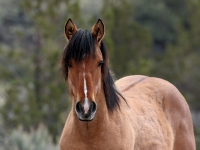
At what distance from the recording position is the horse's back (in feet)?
24.4

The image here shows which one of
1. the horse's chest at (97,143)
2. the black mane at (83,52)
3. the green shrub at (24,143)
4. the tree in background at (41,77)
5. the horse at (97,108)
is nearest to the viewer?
the horse at (97,108)

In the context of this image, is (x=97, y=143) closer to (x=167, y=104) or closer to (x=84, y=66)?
(x=84, y=66)

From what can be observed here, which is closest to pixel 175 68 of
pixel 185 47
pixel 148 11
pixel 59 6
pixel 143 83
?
pixel 185 47

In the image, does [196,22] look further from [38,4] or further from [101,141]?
[101,141]

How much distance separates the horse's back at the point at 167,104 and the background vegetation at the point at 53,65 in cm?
114

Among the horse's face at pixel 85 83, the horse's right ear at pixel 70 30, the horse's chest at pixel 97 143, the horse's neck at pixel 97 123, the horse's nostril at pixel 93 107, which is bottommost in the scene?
the horse's chest at pixel 97 143

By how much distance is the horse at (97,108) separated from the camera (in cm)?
546

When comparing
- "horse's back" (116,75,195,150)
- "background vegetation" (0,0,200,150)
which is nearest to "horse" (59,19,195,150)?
"horse's back" (116,75,195,150)

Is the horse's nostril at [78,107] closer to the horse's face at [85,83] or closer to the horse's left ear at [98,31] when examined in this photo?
the horse's face at [85,83]

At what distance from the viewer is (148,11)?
138ft

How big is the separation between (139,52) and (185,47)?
15.7ft

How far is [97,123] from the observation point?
587cm

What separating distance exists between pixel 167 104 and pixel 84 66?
2.38 m

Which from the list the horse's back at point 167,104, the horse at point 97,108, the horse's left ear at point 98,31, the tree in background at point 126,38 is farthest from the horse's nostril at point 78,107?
the tree in background at point 126,38
